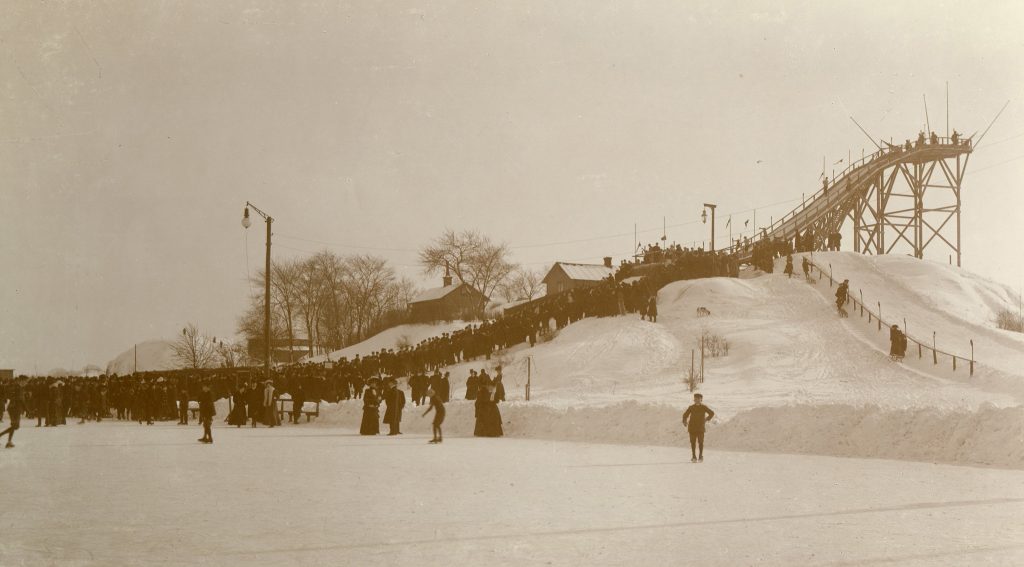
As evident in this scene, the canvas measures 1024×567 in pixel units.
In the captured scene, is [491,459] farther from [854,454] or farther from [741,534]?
[741,534]

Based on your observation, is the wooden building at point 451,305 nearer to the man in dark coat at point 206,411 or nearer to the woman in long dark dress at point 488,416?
the woman in long dark dress at point 488,416

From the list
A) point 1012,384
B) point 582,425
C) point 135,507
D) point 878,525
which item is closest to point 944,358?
point 1012,384

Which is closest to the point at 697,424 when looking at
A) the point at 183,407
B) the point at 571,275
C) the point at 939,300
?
the point at 183,407

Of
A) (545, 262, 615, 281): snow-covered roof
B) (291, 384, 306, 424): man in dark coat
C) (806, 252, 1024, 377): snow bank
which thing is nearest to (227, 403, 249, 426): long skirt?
(291, 384, 306, 424): man in dark coat

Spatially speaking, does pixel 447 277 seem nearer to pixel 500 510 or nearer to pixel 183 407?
pixel 183 407

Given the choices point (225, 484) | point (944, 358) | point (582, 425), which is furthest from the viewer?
point (944, 358)
